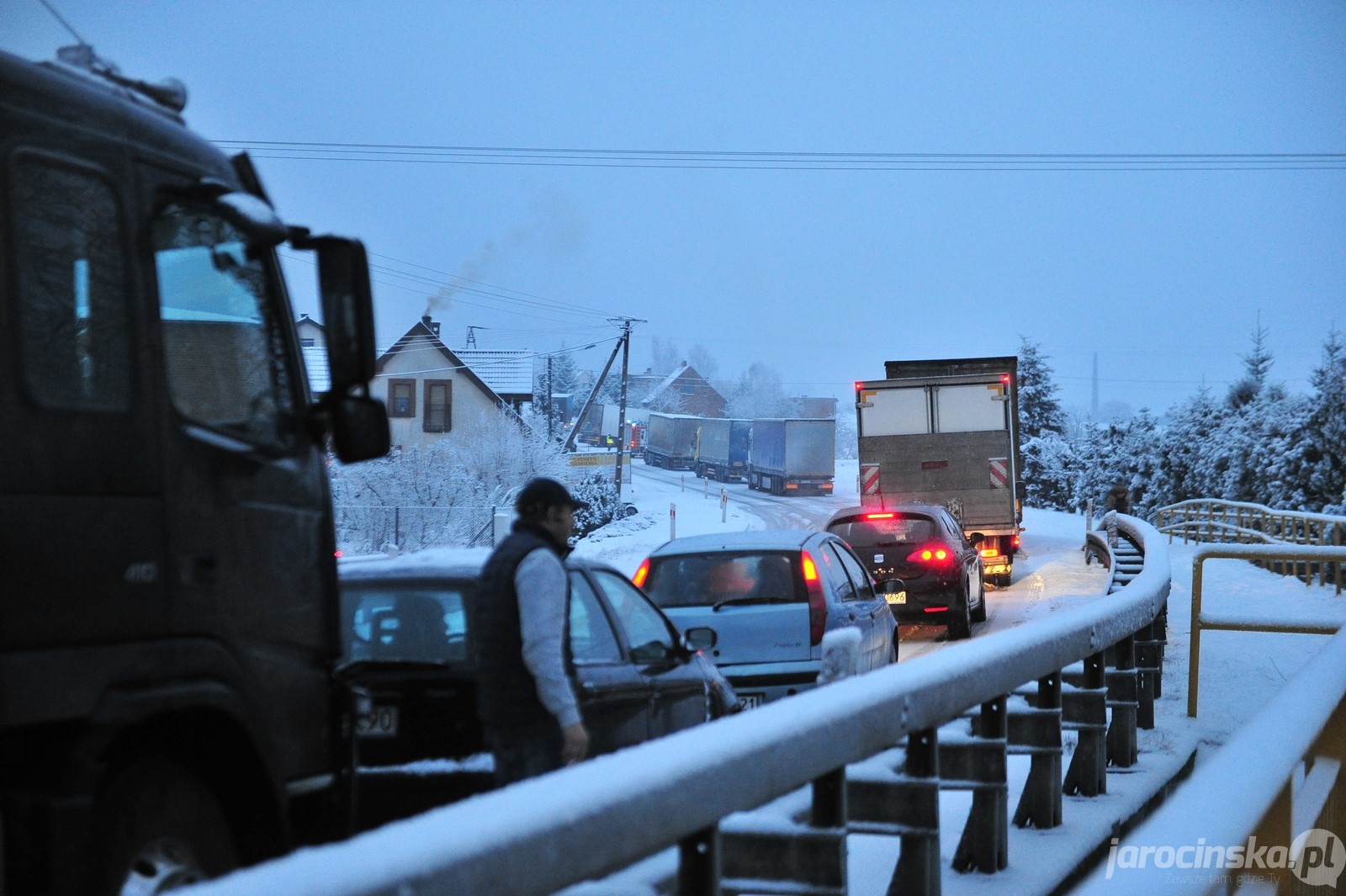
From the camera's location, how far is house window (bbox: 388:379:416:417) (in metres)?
52.6

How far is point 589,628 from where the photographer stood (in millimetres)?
6590

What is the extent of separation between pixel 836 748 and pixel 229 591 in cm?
163

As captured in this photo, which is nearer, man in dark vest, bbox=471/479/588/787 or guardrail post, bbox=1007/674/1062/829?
man in dark vest, bbox=471/479/588/787

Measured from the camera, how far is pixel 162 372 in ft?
12.1

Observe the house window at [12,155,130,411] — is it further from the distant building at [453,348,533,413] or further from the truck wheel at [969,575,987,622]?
the distant building at [453,348,533,413]

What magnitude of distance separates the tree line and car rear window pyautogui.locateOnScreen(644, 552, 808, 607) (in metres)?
31.7

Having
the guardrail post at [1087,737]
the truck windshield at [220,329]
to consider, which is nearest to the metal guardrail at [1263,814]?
the guardrail post at [1087,737]

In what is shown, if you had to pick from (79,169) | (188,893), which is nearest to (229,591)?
(79,169)

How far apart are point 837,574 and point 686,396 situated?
125 meters

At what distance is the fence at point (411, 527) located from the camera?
37844mm

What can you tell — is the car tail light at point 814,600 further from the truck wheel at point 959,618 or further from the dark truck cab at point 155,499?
the truck wheel at point 959,618

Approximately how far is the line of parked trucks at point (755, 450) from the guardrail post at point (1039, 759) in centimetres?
6331

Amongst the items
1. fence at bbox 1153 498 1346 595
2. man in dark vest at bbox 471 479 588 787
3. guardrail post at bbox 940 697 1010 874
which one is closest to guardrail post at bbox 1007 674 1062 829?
guardrail post at bbox 940 697 1010 874

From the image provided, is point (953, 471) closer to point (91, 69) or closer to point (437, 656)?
point (437, 656)
